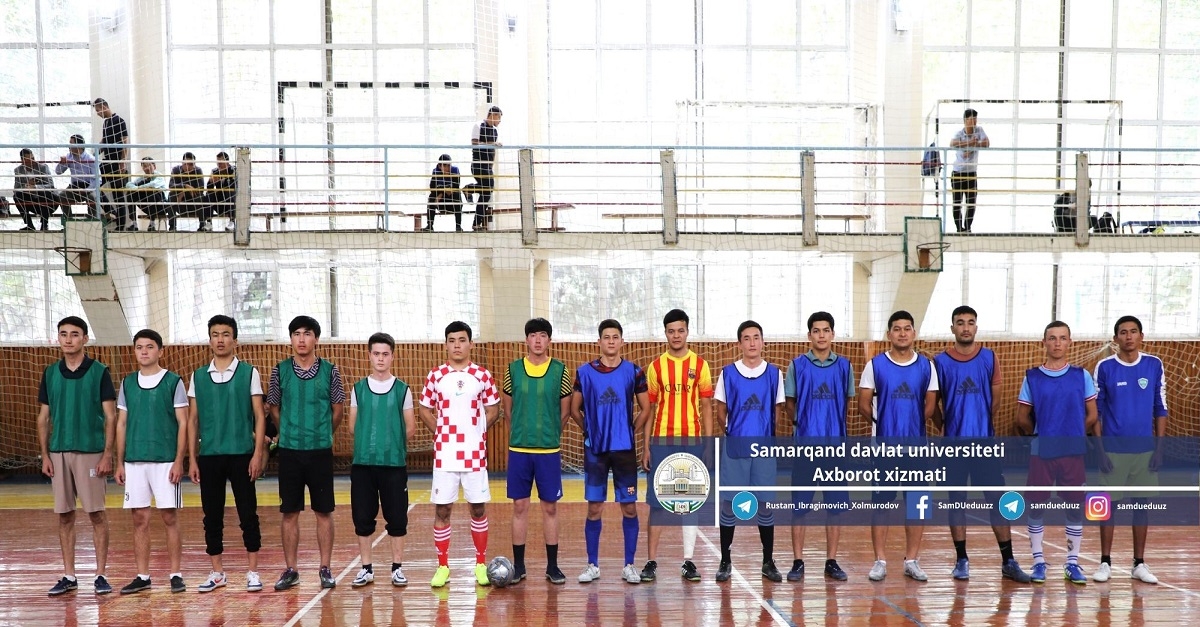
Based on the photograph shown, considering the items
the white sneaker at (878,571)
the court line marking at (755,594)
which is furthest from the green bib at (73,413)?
the white sneaker at (878,571)

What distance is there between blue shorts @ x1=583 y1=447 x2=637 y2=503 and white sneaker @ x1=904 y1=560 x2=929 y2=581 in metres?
1.92

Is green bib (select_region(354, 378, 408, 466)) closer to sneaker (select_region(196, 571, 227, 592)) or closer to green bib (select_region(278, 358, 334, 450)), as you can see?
green bib (select_region(278, 358, 334, 450))

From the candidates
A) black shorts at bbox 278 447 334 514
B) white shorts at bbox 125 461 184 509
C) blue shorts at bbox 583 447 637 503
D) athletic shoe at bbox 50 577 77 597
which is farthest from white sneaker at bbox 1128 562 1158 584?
athletic shoe at bbox 50 577 77 597

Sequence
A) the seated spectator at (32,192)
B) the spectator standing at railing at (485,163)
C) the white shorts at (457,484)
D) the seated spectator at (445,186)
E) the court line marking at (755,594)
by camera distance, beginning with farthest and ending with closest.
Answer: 1. the seated spectator at (445,186)
2. the spectator standing at railing at (485,163)
3. the seated spectator at (32,192)
4. the white shorts at (457,484)
5. the court line marking at (755,594)

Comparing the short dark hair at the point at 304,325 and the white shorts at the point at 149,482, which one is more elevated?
the short dark hair at the point at 304,325

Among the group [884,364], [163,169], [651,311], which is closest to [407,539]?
[884,364]

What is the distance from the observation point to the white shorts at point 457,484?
19.2ft

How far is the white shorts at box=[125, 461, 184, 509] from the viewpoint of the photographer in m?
5.88

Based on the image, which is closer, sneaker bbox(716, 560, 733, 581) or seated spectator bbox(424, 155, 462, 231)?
sneaker bbox(716, 560, 733, 581)

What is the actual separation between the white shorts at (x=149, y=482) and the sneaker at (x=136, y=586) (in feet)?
1.64

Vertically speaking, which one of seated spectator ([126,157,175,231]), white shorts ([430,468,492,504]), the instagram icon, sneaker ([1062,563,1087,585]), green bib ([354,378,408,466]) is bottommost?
sneaker ([1062,563,1087,585])

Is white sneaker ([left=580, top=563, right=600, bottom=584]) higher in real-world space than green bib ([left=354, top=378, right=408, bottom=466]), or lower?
lower

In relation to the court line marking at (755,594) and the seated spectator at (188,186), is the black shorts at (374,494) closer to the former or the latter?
the court line marking at (755,594)

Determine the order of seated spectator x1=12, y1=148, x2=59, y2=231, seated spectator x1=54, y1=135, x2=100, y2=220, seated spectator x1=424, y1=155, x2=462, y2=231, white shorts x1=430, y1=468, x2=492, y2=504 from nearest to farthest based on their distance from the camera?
white shorts x1=430, y1=468, x2=492, y2=504
seated spectator x1=12, y1=148, x2=59, y2=231
seated spectator x1=424, y1=155, x2=462, y2=231
seated spectator x1=54, y1=135, x2=100, y2=220
